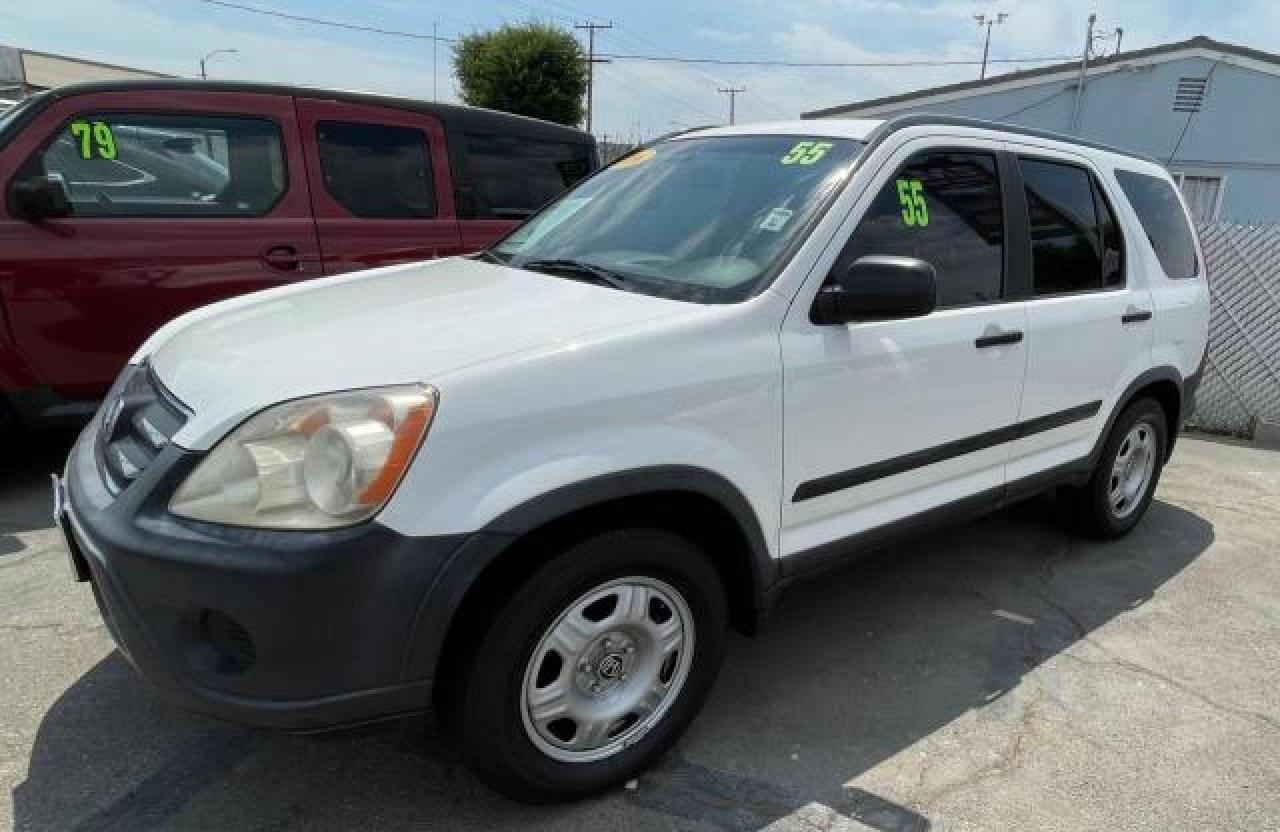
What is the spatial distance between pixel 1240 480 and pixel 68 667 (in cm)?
625

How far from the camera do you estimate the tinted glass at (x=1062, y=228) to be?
3449 millimetres

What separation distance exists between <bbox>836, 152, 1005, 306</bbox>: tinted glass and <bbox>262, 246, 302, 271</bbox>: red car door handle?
10.5 feet

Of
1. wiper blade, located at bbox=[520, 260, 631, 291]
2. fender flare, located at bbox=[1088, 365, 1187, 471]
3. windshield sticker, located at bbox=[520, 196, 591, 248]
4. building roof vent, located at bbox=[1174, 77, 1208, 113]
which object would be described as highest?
building roof vent, located at bbox=[1174, 77, 1208, 113]

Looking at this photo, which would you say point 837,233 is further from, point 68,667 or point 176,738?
point 68,667

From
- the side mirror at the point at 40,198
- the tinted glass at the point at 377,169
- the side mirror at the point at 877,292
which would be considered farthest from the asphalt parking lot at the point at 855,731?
the tinted glass at the point at 377,169

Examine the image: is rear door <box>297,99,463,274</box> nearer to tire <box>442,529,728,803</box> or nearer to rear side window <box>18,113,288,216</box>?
rear side window <box>18,113,288,216</box>

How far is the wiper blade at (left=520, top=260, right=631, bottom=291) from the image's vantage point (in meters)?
2.66

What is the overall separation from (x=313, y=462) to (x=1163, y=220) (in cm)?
401

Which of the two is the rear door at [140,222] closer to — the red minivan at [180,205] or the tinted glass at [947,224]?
the red minivan at [180,205]

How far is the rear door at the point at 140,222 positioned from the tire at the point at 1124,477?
3980 mm

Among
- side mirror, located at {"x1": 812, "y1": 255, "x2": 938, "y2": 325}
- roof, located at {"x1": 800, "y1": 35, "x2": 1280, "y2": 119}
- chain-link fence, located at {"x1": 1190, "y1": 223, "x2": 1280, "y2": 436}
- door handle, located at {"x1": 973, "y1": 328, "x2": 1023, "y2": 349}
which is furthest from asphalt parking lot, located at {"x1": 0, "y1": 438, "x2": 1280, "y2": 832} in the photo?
Result: roof, located at {"x1": 800, "y1": 35, "x2": 1280, "y2": 119}

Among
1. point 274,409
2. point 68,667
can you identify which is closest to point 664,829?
point 274,409

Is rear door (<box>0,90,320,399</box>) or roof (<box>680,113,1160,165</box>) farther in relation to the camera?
rear door (<box>0,90,320,399</box>)

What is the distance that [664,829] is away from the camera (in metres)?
2.29
